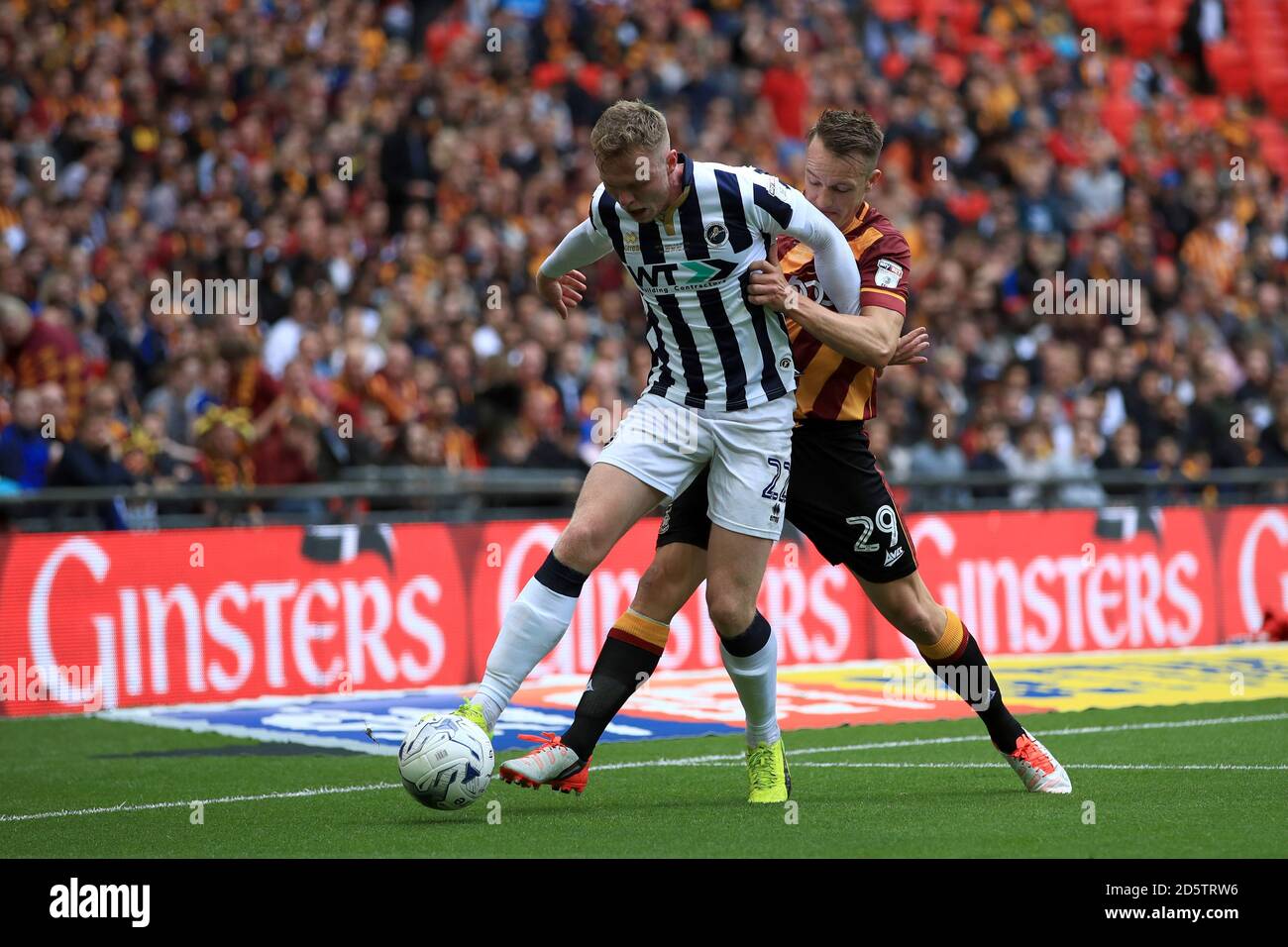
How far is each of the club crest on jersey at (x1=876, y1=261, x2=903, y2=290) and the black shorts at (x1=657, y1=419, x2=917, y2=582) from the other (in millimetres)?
581

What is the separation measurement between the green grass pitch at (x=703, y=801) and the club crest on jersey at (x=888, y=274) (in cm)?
193

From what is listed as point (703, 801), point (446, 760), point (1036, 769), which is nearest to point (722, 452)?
point (703, 801)

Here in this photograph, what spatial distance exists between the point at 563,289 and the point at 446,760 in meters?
2.05

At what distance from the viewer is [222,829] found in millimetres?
6543

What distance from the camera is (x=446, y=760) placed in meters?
6.29

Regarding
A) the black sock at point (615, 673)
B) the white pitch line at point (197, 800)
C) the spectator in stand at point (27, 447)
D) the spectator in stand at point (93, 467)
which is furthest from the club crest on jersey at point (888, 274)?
the spectator in stand at point (27, 447)

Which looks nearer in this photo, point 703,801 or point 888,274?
point 888,274

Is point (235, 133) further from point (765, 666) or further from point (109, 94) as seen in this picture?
point (765, 666)

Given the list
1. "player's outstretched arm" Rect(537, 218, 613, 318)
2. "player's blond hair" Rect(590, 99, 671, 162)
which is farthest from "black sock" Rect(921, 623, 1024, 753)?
"player's blond hair" Rect(590, 99, 671, 162)

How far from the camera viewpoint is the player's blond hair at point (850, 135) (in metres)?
7.04

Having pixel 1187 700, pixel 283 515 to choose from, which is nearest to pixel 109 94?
pixel 283 515

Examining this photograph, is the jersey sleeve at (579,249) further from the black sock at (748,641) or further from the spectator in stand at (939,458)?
the spectator in stand at (939,458)

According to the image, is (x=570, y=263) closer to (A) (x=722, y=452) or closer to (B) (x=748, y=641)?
(A) (x=722, y=452)
